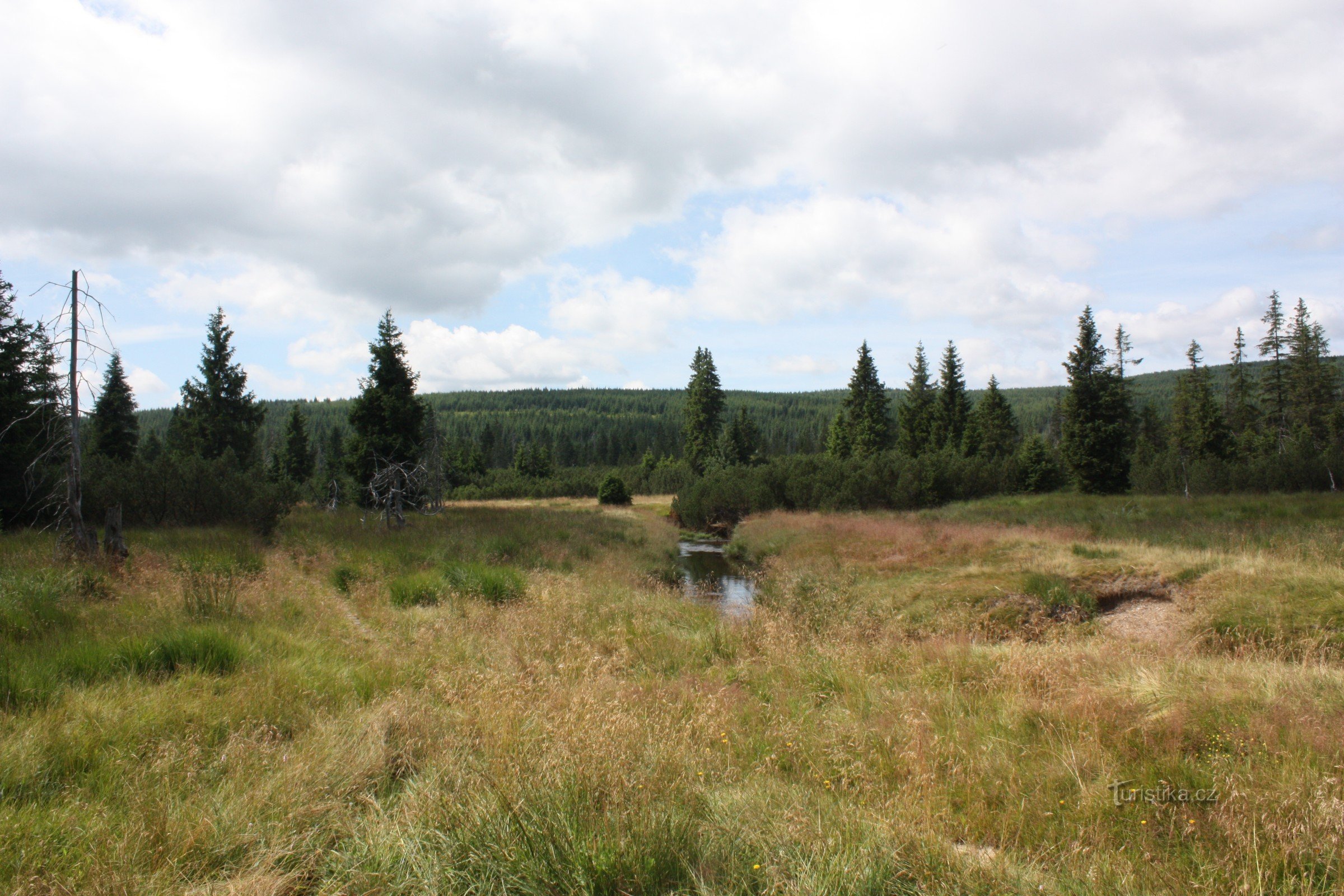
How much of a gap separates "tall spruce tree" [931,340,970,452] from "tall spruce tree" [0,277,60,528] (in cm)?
4843

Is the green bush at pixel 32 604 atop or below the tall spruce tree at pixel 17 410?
below

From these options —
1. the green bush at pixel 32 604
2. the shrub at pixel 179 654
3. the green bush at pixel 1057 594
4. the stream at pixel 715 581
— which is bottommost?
the stream at pixel 715 581

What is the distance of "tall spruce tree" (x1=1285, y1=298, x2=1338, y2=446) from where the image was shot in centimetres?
4362

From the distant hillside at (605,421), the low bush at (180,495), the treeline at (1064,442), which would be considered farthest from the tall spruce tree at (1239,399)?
the low bush at (180,495)

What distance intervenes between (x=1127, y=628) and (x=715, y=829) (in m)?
11.2

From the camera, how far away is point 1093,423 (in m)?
37.5

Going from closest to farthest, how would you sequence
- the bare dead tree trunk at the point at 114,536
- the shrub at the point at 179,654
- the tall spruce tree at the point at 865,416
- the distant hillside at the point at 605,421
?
the shrub at the point at 179,654, the bare dead tree trunk at the point at 114,536, the tall spruce tree at the point at 865,416, the distant hillside at the point at 605,421

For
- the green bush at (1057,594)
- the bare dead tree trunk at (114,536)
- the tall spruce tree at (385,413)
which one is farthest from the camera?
the tall spruce tree at (385,413)

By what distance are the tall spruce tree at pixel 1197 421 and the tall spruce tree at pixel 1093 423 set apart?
3376 mm

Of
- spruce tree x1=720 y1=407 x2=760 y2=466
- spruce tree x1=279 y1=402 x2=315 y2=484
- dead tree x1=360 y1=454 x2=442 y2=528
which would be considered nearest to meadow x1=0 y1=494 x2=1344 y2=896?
dead tree x1=360 y1=454 x2=442 y2=528

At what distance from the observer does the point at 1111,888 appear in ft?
9.53

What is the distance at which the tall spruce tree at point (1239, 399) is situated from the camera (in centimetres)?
5103

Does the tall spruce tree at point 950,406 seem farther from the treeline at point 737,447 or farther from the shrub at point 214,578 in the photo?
the shrub at point 214,578

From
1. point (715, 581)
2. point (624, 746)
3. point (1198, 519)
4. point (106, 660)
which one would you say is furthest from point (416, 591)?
point (1198, 519)
